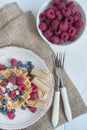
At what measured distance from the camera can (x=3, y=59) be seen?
1.02 m

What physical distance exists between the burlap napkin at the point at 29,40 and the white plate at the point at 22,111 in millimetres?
19

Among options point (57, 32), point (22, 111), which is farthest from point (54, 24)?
point (22, 111)

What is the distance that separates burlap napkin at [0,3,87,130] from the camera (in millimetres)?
1028

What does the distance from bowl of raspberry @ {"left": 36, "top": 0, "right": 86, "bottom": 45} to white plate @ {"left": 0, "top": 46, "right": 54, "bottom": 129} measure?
7cm

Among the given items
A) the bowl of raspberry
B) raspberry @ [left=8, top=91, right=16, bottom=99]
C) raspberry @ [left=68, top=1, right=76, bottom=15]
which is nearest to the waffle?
raspberry @ [left=8, top=91, right=16, bottom=99]

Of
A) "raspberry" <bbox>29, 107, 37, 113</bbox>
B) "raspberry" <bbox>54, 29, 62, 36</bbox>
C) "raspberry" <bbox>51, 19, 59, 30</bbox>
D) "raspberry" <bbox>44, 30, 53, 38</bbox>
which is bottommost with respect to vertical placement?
"raspberry" <bbox>29, 107, 37, 113</bbox>

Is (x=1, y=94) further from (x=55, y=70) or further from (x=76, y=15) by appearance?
(x=76, y=15)

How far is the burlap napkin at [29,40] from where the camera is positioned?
1.03m

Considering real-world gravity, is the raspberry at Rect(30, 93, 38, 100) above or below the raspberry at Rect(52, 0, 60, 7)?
below

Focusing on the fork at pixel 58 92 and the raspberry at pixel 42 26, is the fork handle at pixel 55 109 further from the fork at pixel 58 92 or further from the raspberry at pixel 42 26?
the raspberry at pixel 42 26

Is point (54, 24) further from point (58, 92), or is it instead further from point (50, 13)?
point (58, 92)

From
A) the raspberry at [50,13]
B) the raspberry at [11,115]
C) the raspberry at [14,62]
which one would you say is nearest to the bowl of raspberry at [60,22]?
the raspberry at [50,13]

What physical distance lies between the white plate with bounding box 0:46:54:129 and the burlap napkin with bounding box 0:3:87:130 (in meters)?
0.02

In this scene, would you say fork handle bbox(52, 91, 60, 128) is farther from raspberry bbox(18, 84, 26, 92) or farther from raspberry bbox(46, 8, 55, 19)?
raspberry bbox(46, 8, 55, 19)
